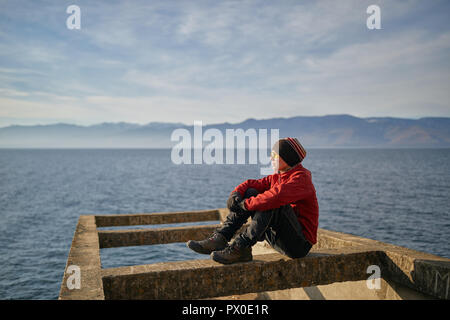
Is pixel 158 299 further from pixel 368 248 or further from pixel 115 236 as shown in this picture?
pixel 115 236

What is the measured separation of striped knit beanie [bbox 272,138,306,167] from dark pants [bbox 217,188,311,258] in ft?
2.06

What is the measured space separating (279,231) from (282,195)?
1.83ft

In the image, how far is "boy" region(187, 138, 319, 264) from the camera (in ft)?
13.9

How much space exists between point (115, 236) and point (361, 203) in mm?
38663

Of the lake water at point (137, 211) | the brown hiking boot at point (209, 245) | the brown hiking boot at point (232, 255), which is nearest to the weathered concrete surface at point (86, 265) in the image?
the brown hiking boot at point (209, 245)

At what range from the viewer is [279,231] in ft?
14.6

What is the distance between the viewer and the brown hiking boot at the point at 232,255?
421 cm

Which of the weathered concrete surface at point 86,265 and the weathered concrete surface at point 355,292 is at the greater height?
the weathered concrete surface at point 86,265

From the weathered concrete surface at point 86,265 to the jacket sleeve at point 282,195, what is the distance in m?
1.94

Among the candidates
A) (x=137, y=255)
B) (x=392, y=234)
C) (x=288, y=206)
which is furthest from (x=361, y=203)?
(x=288, y=206)

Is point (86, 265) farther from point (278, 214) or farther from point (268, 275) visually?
point (278, 214)

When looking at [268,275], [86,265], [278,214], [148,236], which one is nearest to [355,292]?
[268,275]

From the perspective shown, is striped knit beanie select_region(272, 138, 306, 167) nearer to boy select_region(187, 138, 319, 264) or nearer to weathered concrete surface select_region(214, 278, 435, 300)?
boy select_region(187, 138, 319, 264)

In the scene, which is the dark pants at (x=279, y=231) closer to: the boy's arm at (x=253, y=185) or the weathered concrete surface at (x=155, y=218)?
the boy's arm at (x=253, y=185)
